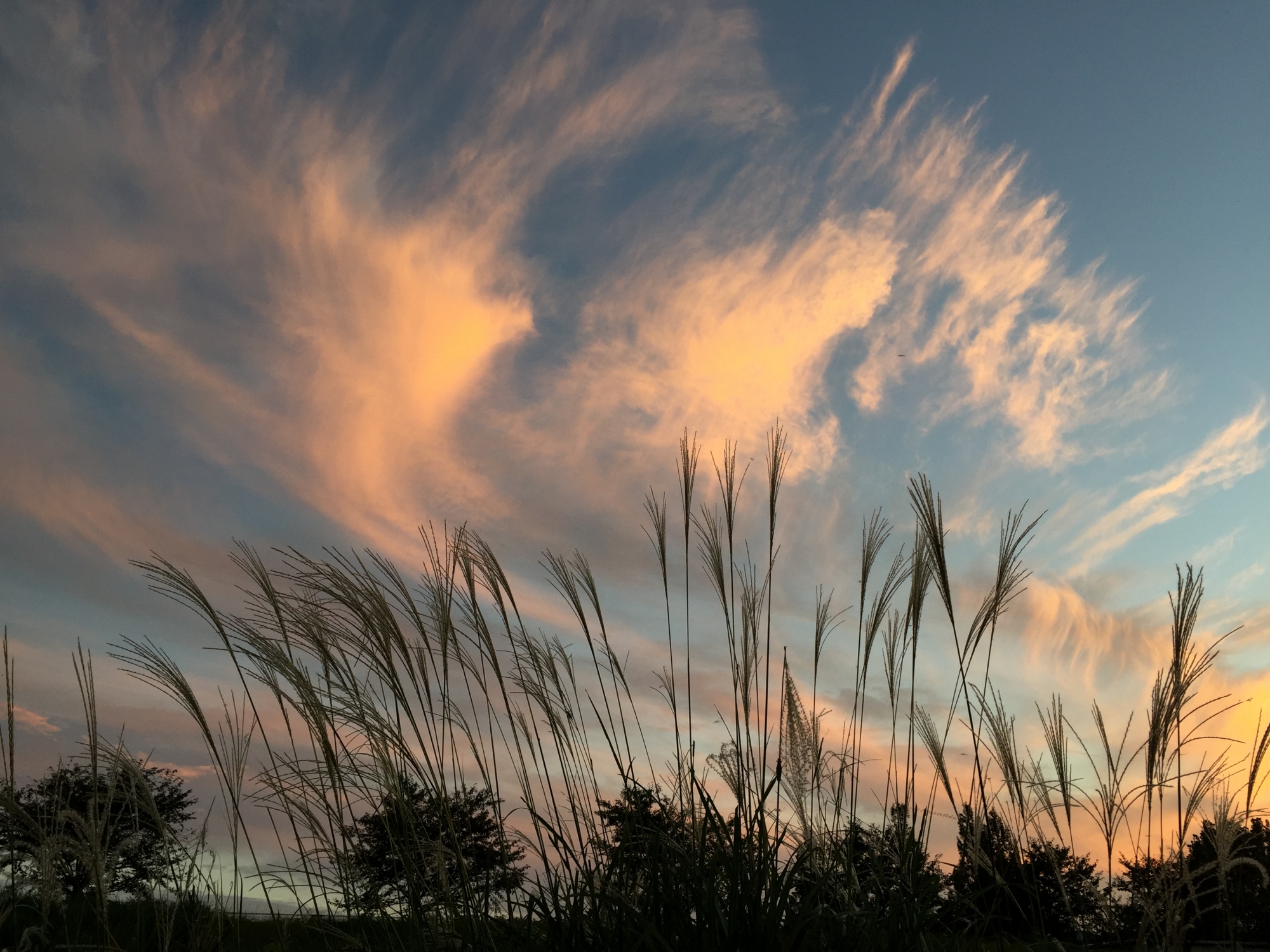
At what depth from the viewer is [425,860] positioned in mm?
2775

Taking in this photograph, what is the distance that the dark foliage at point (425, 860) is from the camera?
2.42m

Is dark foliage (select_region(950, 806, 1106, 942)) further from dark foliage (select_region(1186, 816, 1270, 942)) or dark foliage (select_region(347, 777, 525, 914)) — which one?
dark foliage (select_region(347, 777, 525, 914))

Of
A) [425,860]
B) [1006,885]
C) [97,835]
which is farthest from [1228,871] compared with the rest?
[97,835]

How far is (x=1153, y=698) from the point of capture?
2650mm

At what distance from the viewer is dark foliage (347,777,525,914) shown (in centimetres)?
242

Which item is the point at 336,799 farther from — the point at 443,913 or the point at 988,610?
the point at 988,610

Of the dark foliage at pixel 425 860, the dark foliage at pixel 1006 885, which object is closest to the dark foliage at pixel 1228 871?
the dark foliage at pixel 1006 885

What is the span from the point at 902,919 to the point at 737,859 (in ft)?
2.27

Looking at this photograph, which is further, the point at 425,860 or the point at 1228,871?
the point at 1228,871

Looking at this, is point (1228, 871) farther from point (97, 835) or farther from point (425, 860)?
point (97, 835)

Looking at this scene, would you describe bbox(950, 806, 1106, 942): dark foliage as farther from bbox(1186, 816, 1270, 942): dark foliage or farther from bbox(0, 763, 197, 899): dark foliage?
bbox(0, 763, 197, 899): dark foliage

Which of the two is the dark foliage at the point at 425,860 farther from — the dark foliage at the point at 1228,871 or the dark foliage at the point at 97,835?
the dark foliage at the point at 1228,871

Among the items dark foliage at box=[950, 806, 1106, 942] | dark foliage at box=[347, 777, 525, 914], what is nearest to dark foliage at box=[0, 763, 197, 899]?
dark foliage at box=[347, 777, 525, 914]

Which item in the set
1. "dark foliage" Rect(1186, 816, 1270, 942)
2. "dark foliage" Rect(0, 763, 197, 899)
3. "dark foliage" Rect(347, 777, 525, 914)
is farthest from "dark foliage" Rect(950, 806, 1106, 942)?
"dark foliage" Rect(0, 763, 197, 899)
